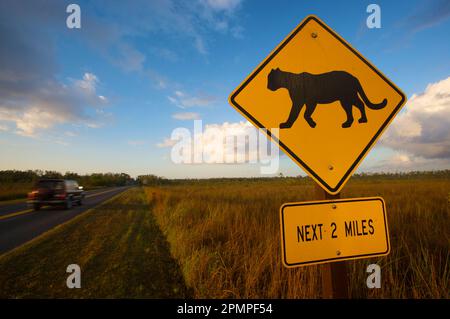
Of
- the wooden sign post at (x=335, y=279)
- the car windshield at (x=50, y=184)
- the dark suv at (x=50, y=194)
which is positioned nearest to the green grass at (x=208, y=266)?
the wooden sign post at (x=335, y=279)

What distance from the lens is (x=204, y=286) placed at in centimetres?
306

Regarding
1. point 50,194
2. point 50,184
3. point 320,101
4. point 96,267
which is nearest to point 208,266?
point 96,267

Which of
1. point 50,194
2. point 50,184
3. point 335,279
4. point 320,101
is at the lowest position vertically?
point 50,194

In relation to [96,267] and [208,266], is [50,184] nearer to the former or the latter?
[96,267]

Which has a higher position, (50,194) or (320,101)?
(320,101)

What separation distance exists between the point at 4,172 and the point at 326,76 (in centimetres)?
11701

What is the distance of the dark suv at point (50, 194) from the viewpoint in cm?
1320

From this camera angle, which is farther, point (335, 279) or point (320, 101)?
point (320, 101)

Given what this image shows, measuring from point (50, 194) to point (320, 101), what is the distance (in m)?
16.1

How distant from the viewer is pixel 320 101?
164 cm

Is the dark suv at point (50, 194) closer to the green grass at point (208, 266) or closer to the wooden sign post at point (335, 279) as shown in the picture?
the green grass at point (208, 266)

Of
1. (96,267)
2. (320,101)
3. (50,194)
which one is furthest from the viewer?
(50,194)
